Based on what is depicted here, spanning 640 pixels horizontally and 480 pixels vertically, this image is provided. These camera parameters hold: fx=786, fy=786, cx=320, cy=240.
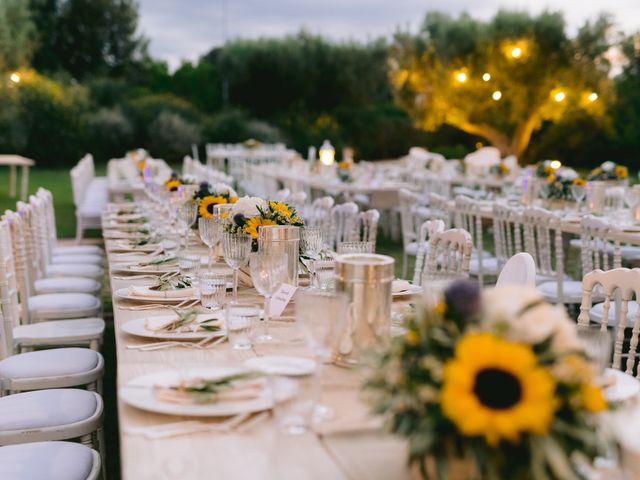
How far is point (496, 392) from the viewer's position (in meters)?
1.00

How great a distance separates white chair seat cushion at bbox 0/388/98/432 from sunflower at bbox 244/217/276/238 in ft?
2.48

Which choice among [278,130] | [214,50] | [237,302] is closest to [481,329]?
[237,302]

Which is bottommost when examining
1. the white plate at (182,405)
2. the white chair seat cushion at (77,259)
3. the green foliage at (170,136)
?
the white chair seat cushion at (77,259)

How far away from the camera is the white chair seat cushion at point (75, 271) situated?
188 inches

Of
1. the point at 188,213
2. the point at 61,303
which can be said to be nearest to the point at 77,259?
the point at 61,303

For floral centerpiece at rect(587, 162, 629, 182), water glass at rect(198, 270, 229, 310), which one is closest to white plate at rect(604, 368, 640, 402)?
water glass at rect(198, 270, 229, 310)

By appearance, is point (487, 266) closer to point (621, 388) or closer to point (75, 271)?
point (75, 271)

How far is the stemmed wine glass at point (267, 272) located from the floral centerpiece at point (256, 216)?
2.29ft

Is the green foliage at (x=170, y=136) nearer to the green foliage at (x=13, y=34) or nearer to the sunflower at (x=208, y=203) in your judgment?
the green foliage at (x=13, y=34)

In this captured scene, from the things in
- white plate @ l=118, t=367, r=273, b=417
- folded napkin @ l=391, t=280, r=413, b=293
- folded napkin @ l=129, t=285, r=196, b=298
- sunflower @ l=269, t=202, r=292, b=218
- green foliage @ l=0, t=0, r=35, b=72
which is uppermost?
green foliage @ l=0, t=0, r=35, b=72

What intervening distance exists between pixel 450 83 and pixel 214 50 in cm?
1028

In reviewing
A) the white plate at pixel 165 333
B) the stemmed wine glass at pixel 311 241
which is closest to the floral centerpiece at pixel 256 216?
the stemmed wine glass at pixel 311 241

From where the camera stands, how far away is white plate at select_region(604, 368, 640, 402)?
1.51 metres

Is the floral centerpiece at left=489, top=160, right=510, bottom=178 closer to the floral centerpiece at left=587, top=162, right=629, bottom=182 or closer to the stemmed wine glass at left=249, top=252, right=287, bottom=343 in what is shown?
the floral centerpiece at left=587, top=162, right=629, bottom=182
